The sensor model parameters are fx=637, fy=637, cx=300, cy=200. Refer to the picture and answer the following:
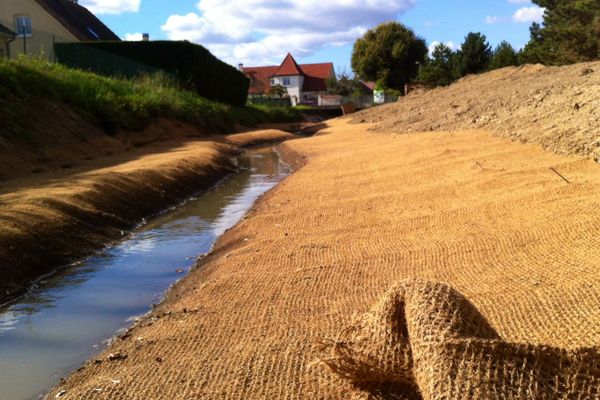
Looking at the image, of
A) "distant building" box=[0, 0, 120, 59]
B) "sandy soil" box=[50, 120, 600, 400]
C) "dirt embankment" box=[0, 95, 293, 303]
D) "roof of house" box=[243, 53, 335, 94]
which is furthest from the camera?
"roof of house" box=[243, 53, 335, 94]

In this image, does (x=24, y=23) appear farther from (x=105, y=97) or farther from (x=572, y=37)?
(x=572, y=37)

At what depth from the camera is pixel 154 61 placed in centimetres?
3512

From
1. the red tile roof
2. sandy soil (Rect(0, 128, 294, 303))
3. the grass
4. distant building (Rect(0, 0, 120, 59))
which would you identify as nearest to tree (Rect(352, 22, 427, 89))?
the red tile roof

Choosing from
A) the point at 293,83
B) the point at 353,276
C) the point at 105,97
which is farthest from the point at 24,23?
the point at 293,83

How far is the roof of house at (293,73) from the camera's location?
90500mm

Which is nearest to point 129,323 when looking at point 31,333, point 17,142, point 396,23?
point 31,333

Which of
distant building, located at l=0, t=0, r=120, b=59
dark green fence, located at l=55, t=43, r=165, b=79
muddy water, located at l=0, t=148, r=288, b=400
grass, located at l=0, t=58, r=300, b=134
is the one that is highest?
distant building, located at l=0, t=0, r=120, b=59

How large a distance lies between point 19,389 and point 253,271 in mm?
2570

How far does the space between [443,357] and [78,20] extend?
43.8m

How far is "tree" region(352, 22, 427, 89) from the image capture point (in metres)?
67.4

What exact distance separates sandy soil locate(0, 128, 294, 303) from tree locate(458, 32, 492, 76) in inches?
1187

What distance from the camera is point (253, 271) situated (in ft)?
21.9

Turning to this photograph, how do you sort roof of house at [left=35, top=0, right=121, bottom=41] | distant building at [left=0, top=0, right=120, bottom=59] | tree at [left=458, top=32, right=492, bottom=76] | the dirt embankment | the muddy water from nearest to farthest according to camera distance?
the muddy water < the dirt embankment < distant building at [left=0, top=0, right=120, bottom=59] < roof of house at [left=35, top=0, right=121, bottom=41] < tree at [left=458, top=32, right=492, bottom=76]

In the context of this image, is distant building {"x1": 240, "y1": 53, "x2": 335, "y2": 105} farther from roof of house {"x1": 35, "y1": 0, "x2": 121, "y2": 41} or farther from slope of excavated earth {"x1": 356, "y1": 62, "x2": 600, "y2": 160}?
slope of excavated earth {"x1": 356, "y1": 62, "x2": 600, "y2": 160}
